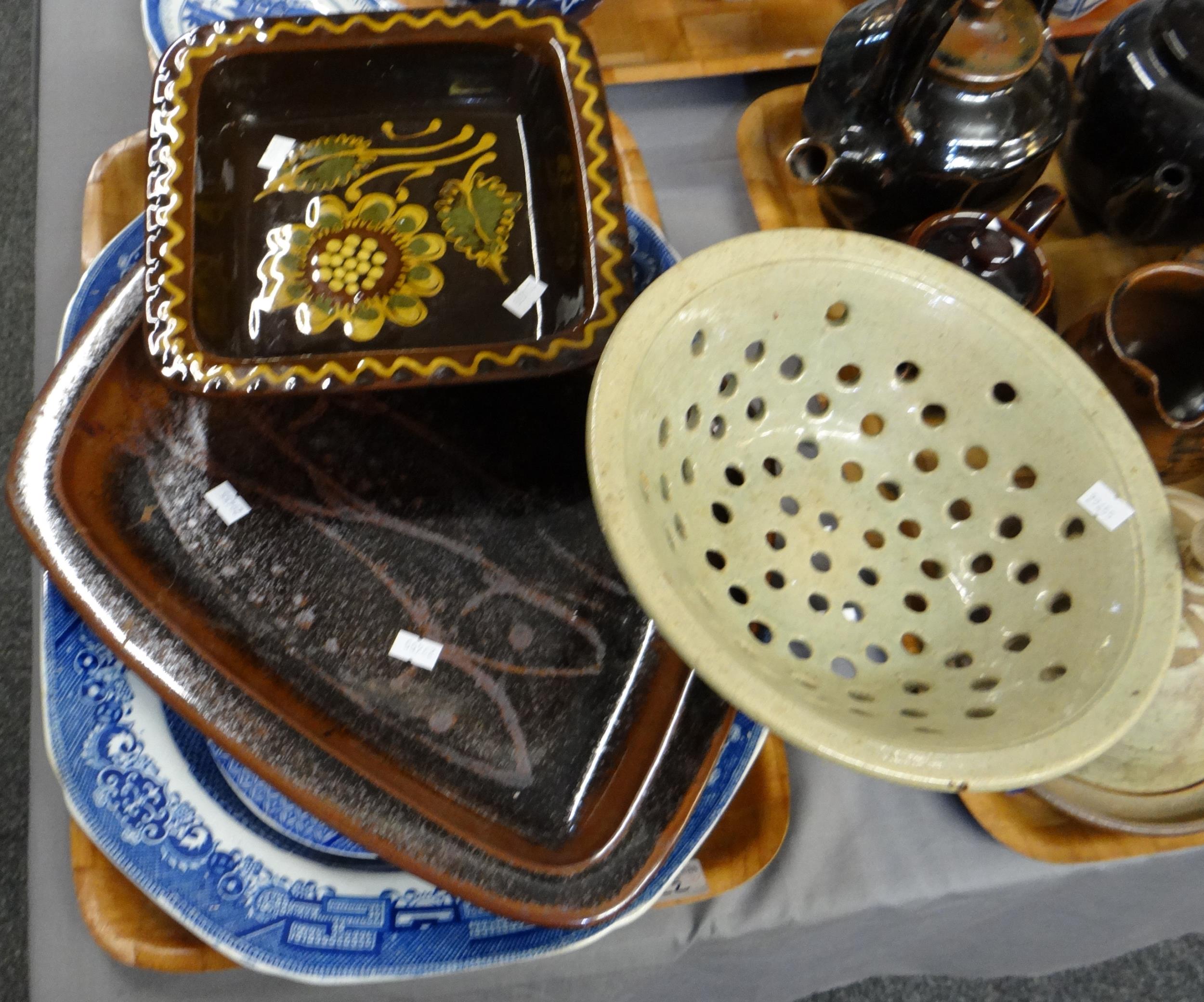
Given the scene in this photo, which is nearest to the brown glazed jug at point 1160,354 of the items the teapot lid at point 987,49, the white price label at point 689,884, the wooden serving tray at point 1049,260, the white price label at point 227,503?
the wooden serving tray at point 1049,260

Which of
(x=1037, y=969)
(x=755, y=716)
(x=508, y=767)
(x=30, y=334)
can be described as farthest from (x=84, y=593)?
(x=30, y=334)

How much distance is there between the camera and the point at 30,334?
1.12 m

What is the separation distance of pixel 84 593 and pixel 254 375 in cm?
14

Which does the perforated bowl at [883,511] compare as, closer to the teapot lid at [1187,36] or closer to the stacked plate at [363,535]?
the stacked plate at [363,535]

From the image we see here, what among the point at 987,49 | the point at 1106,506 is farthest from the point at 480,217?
the point at 1106,506

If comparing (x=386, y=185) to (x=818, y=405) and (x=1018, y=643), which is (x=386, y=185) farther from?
(x=1018, y=643)

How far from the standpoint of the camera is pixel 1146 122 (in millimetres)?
513

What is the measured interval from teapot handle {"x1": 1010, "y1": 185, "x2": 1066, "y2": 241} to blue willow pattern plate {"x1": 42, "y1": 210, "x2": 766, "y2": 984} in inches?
14.2

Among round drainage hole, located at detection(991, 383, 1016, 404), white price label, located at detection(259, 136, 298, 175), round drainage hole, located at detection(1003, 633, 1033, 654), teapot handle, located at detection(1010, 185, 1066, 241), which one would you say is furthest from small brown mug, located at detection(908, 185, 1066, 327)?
white price label, located at detection(259, 136, 298, 175)

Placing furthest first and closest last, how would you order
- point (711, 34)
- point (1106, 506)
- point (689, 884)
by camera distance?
point (711, 34)
point (689, 884)
point (1106, 506)

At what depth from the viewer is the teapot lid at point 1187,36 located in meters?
0.49

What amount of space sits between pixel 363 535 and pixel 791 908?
344 mm

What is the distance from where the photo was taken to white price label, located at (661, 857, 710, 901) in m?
0.48

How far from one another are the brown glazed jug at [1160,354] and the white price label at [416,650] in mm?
413
